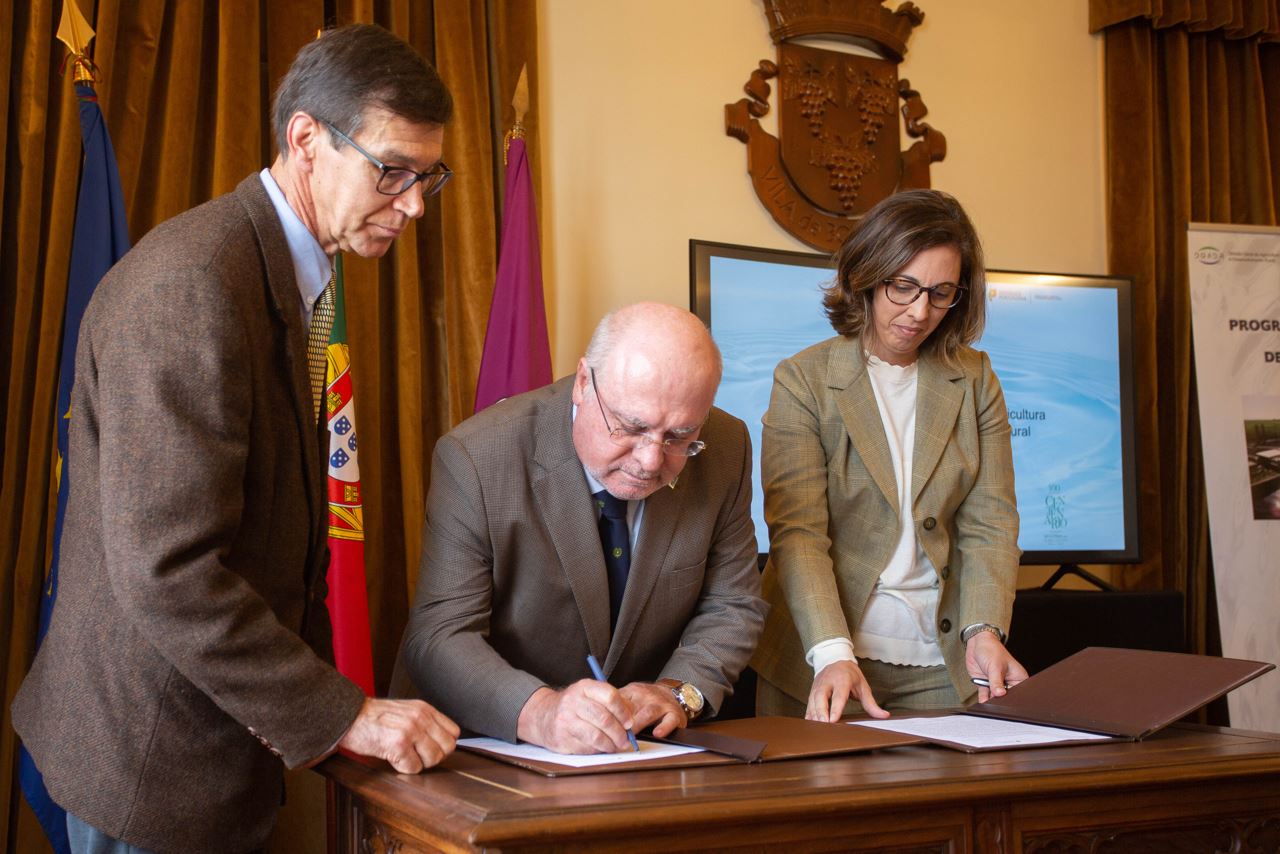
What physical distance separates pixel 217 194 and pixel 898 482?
1959 millimetres

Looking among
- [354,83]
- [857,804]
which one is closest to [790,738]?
[857,804]

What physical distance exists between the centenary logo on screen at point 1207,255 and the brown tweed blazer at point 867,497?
2.70 metres

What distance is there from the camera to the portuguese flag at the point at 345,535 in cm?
292

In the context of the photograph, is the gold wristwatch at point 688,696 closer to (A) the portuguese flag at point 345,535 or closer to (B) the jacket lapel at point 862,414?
(B) the jacket lapel at point 862,414

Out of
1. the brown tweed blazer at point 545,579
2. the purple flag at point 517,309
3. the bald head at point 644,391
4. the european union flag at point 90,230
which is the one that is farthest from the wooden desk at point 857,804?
the purple flag at point 517,309

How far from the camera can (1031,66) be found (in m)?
4.75

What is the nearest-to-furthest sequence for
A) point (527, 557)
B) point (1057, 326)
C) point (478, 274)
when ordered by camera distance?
point (527, 557), point (478, 274), point (1057, 326)

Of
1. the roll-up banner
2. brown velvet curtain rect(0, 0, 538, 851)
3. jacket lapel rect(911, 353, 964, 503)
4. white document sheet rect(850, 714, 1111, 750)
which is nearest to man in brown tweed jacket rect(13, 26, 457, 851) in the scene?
white document sheet rect(850, 714, 1111, 750)

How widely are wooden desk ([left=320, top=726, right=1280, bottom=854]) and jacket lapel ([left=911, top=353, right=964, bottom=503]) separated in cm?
63

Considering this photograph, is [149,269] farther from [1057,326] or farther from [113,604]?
[1057,326]

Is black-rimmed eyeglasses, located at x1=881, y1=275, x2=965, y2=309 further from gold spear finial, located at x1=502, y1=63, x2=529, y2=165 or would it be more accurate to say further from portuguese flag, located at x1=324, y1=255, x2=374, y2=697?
gold spear finial, located at x1=502, y1=63, x2=529, y2=165

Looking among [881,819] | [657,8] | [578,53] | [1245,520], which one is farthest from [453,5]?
[1245,520]

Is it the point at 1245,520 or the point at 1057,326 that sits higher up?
the point at 1057,326

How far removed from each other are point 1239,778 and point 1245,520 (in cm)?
320
